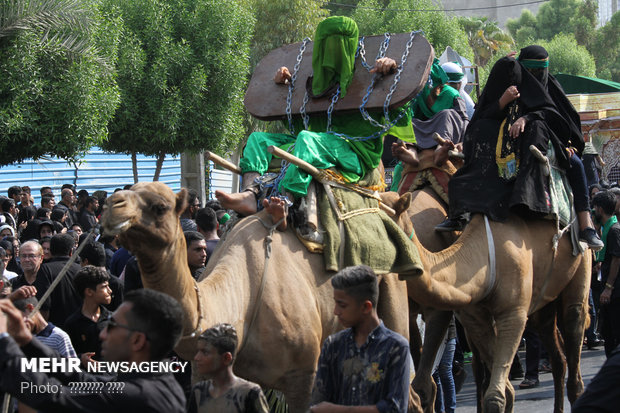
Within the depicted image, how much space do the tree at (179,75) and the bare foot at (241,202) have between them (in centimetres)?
1442

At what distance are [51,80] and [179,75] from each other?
19.5 ft

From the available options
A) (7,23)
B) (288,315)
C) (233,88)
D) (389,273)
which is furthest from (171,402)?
(233,88)

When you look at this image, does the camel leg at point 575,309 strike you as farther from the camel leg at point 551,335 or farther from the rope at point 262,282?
the rope at point 262,282

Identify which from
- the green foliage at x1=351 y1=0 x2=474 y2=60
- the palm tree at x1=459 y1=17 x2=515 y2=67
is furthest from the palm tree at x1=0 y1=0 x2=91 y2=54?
the palm tree at x1=459 y1=17 x2=515 y2=67

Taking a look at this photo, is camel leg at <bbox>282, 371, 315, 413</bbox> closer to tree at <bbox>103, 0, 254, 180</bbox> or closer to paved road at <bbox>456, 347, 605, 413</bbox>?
paved road at <bbox>456, 347, 605, 413</bbox>

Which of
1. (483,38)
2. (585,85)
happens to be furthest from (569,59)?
(585,85)

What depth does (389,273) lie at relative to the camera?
6.88 meters

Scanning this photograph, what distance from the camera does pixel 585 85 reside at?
119ft

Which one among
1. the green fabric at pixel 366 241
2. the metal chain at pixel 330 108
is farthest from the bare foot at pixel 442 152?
the green fabric at pixel 366 241

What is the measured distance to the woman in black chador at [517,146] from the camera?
7840mm

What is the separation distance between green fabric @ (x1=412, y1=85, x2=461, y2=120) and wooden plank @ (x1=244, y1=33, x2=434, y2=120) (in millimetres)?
1902

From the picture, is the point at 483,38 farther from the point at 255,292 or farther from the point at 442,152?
the point at 255,292

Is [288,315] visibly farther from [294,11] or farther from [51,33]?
[294,11]

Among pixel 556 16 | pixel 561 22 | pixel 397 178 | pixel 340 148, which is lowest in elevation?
pixel 397 178
